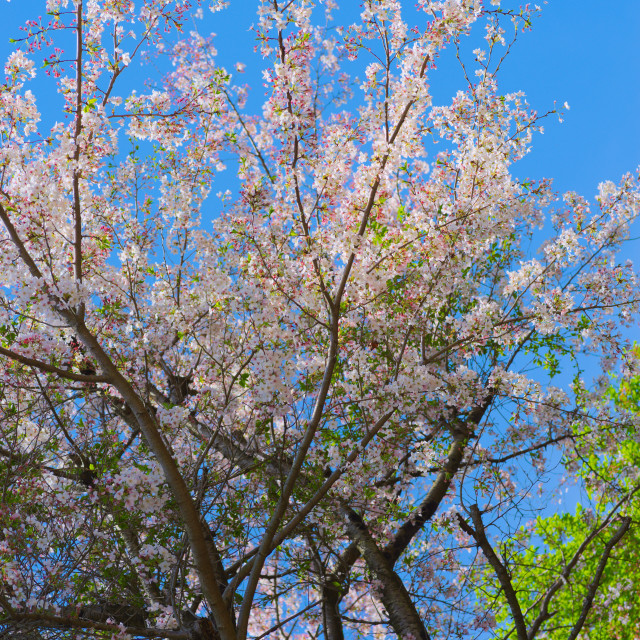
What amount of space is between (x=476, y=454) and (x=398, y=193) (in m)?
3.40

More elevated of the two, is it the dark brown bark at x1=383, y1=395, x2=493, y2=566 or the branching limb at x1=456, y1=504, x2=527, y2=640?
the dark brown bark at x1=383, y1=395, x2=493, y2=566

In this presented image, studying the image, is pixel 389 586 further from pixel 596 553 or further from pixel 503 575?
pixel 596 553

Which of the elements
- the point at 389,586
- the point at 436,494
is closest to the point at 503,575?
the point at 389,586

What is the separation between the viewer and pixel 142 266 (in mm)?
7809

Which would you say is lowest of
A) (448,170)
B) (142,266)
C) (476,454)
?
(476,454)

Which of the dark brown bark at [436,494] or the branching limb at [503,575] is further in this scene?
the dark brown bark at [436,494]

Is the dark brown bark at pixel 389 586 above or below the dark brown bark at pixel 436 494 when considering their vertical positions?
below

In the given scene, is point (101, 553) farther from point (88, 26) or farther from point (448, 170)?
point (448, 170)

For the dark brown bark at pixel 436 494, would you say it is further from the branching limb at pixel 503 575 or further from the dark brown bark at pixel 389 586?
the branching limb at pixel 503 575

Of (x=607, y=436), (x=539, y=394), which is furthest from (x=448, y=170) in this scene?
(x=607, y=436)

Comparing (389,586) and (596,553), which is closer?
(389,586)

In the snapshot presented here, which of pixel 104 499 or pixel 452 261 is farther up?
pixel 452 261

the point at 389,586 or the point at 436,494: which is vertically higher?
the point at 436,494

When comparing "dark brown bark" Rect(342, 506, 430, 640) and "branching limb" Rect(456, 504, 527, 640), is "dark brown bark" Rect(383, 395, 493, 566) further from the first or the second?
"branching limb" Rect(456, 504, 527, 640)
